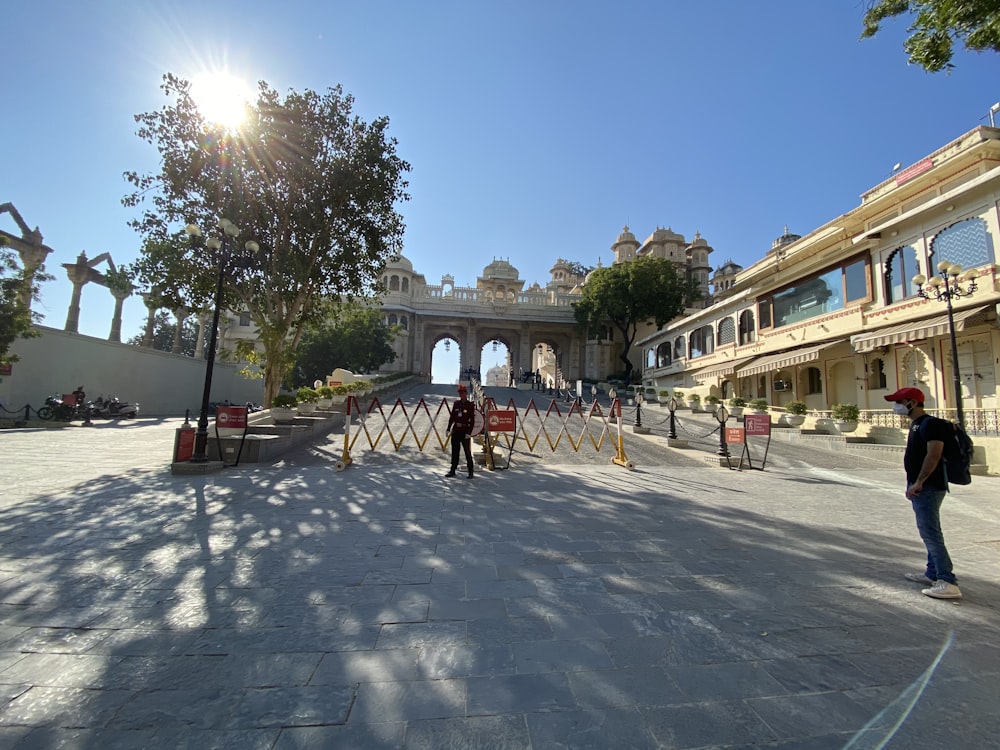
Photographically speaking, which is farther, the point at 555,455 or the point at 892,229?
the point at 892,229

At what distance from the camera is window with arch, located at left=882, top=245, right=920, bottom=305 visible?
1546 centimetres

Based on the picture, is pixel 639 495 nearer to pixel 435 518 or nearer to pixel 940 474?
pixel 435 518

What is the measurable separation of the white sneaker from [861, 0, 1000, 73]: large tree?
19.4 ft

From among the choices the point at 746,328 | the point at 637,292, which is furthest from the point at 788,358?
the point at 637,292

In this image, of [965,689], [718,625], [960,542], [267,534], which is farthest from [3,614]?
[960,542]

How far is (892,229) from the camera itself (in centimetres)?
1623

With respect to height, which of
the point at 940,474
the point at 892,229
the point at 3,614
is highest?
the point at 892,229

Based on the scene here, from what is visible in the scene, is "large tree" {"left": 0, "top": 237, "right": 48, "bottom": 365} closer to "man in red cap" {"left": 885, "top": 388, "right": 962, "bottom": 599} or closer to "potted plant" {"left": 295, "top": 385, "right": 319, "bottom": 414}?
"potted plant" {"left": 295, "top": 385, "right": 319, "bottom": 414}

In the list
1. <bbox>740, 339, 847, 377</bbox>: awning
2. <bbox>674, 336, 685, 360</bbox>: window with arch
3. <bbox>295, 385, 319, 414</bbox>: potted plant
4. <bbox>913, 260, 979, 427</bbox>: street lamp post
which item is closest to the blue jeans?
<bbox>913, 260, 979, 427</bbox>: street lamp post

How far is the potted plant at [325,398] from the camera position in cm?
1644

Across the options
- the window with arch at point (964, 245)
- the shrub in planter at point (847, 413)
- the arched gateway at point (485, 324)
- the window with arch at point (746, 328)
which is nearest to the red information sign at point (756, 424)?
the shrub in planter at point (847, 413)

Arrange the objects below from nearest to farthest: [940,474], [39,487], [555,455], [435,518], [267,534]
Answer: [940,474], [267,534], [435,518], [39,487], [555,455]

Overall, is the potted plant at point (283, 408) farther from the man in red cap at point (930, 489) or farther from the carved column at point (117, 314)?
the carved column at point (117, 314)

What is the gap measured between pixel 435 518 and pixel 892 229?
65.6 ft
